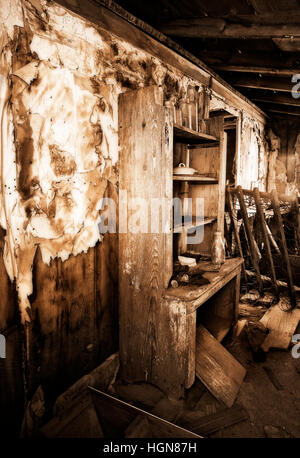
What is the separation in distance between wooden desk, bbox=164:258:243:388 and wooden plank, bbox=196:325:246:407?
0.22 meters

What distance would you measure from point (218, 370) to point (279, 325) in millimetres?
1385

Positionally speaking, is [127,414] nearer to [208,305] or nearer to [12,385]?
[12,385]

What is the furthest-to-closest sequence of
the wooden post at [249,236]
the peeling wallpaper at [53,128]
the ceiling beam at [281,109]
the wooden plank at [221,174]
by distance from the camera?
the ceiling beam at [281,109], the wooden post at [249,236], the wooden plank at [221,174], the peeling wallpaper at [53,128]

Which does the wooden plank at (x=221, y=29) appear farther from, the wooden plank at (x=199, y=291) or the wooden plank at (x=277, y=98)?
the wooden plank at (x=277, y=98)

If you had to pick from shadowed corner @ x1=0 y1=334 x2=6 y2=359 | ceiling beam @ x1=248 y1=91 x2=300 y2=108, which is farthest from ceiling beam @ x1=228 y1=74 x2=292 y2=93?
shadowed corner @ x1=0 y1=334 x2=6 y2=359

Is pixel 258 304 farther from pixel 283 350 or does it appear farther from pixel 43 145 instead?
pixel 43 145

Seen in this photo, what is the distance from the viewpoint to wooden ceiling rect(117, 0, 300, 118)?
2627 millimetres

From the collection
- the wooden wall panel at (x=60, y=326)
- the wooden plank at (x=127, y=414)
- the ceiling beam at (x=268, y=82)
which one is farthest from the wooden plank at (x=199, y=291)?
the ceiling beam at (x=268, y=82)

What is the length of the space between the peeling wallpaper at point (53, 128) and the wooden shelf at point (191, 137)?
1.88 ft

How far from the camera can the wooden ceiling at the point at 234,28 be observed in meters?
2.63

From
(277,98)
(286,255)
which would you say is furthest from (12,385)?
(277,98)

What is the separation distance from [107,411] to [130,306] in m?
0.80

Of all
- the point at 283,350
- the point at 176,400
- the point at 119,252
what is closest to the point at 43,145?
the point at 119,252

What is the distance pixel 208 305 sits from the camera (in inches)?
144
